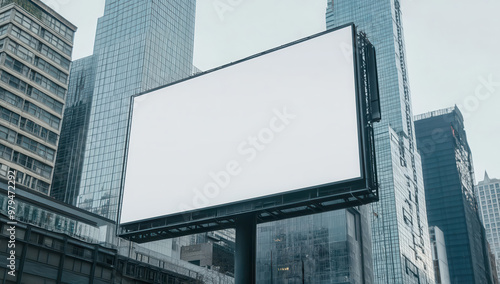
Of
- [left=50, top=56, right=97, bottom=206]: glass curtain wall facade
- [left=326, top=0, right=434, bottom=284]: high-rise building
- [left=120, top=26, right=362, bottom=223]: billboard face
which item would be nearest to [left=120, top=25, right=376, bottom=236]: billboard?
[left=120, top=26, right=362, bottom=223]: billboard face

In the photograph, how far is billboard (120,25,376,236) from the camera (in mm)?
23031

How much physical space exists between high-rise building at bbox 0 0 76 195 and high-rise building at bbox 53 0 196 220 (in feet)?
106

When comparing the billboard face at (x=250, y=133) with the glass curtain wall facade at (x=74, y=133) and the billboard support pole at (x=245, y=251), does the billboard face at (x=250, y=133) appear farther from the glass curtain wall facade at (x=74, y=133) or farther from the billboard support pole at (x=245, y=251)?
the glass curtain wall facade at (x=74, y=133)

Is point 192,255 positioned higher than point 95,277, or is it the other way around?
point 192,255

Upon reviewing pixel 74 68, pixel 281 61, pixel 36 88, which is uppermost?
pixel 74 68

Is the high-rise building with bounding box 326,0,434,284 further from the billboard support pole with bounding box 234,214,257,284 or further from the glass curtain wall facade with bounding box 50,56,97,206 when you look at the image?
the billboard support pole with bounding box 234,214,257,284

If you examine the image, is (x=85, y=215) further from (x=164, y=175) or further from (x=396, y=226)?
(x=396, y=226)

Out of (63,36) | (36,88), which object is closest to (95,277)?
(36,88)

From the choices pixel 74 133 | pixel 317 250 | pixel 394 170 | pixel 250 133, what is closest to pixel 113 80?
pixel 74 133

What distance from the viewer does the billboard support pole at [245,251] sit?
23.3m

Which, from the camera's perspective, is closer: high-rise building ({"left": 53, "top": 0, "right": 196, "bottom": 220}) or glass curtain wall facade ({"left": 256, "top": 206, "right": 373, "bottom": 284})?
glass curtain wall facade ({"left": 256, "top": 206, "right": 373, "bottom": 284})

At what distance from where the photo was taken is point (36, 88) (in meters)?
82.4

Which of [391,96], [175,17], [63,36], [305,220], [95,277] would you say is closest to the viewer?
[95,277]

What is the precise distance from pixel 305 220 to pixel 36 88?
5962cm
